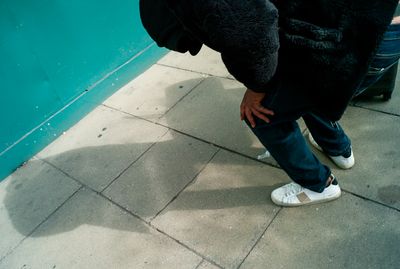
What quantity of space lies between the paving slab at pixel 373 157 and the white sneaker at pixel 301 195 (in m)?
0.14

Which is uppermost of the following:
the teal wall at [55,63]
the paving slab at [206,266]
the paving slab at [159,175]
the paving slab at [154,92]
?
the teal wall at [55,63]

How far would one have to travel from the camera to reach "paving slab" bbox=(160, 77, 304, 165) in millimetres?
2736

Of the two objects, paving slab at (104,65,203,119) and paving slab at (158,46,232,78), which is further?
paving slab at (158,46,232,78)

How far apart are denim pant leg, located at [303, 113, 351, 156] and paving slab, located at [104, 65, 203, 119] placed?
148 centimetres

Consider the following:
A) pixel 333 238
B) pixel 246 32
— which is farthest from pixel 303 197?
pixel 246 32

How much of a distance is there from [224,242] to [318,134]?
0.90m

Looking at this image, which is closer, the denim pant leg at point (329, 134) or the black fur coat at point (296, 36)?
the black fur coat at point (296, 36)

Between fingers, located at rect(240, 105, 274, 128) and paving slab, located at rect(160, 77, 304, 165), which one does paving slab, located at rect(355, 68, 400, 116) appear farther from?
fingers, located at rect(240, 105, 274, 128)

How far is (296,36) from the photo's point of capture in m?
1.38

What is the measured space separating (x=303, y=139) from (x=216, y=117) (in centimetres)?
117

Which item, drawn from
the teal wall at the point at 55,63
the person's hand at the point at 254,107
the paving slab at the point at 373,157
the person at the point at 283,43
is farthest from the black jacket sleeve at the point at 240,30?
the teal wall at the point at 55,63

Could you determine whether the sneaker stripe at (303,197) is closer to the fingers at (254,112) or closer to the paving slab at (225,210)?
the paving slab at (225,210)

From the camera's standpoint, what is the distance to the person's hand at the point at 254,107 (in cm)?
170

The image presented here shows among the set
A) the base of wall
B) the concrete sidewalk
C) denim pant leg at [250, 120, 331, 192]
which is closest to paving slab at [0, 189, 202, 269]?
the concrete sidewalk
